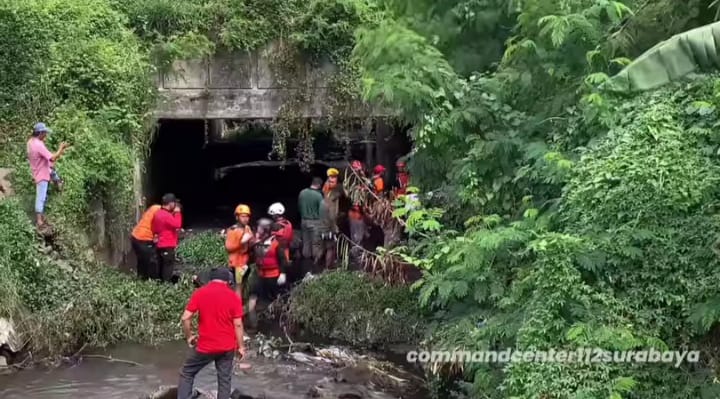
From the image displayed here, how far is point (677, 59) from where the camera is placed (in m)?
6.32

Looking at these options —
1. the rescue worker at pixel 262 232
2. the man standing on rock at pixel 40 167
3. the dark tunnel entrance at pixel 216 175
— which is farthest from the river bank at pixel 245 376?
the dark tunnel entrance at pixel 216 175

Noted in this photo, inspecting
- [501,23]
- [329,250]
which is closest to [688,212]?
[501,23]

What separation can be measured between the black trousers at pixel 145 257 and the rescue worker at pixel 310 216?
8.73 ft

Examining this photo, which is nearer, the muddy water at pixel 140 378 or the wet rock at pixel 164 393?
the wet rock at pixel 164 393

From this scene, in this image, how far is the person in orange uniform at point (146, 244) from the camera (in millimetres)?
12375

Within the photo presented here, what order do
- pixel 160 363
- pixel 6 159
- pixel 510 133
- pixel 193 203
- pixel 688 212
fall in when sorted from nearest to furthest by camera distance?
pixel 688 212 → pixel 510 133 → pixel 160 363 → pixel 6 159 → pixel 193 203

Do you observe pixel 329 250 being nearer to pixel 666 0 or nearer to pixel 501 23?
pixel 501 23

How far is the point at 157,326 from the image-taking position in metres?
11.0

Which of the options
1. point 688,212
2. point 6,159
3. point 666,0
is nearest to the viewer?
point 688,212

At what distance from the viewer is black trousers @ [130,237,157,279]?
40.7ft

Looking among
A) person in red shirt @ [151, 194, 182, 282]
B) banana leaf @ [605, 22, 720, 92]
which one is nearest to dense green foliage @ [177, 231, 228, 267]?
person in red shirt @ [151, 194, 182, 282]

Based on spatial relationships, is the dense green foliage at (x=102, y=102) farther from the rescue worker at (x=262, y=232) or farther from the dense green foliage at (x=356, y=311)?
the dense green foliage at (x=356, y=311)

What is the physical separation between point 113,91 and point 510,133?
7.68m

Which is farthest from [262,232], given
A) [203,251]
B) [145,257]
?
[203,251]
